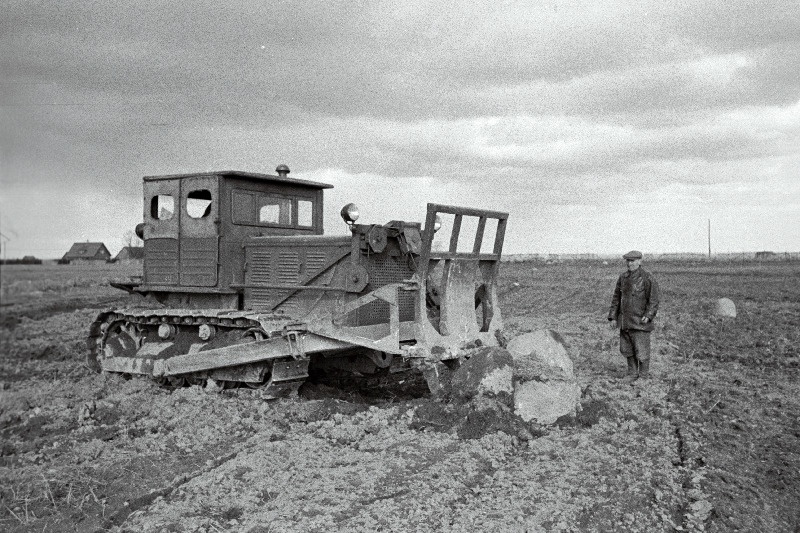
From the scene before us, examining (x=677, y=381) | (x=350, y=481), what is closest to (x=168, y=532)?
(x=350, y=481)

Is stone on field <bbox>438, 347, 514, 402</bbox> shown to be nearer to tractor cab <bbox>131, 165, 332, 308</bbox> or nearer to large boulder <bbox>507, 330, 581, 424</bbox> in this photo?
large boulder <bbox>507, 330, 581, 424</bbox>

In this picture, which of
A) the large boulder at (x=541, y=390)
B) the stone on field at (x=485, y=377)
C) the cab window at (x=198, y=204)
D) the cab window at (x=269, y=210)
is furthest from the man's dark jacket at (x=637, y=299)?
the cab window at (x=198, y=204)

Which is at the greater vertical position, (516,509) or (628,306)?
(628,306)

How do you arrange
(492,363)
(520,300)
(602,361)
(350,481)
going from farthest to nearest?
(520,300)
(602,361)
(492,363)
(350,481)

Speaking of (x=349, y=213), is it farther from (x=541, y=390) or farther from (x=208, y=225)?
(x=541, y=390)

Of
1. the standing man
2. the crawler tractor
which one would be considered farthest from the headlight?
the standing man

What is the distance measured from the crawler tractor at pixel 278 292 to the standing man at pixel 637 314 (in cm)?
242

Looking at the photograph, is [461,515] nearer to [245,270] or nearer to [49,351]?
[245,270]

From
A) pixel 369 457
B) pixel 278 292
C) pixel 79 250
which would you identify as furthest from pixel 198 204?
pixel 79 250

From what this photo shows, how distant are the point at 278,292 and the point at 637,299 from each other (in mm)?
5431

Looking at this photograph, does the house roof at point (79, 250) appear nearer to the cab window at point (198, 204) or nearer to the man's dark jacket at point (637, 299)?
the cab window at point (198, 204)

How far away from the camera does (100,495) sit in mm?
5086

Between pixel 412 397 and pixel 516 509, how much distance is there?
14.0ft

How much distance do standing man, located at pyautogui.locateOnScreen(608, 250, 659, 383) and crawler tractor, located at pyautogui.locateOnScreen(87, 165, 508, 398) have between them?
95.4 inches
